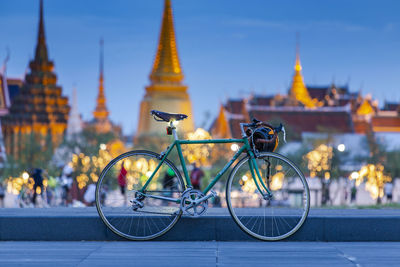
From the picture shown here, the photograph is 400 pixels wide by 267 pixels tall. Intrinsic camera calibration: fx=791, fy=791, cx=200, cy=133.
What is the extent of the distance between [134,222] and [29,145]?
52.3m

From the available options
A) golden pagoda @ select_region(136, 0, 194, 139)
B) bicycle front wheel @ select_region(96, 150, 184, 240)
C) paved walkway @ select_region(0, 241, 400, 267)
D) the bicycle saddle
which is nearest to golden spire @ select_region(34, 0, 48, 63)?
golden pagoda @ select_region(136, 0, 194, 139)

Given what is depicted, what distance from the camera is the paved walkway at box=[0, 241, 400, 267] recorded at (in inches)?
190

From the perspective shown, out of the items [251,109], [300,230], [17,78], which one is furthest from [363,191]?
[17,78]

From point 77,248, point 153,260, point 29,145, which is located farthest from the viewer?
point 29,145

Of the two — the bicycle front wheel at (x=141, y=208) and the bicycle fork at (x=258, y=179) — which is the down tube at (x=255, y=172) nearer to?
the bicycle fork at (x=258, y=179)

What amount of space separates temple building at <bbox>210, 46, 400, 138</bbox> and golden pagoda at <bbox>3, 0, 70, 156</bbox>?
791 inches

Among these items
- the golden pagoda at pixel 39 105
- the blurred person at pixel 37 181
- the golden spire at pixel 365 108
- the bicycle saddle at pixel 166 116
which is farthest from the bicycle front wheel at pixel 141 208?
the golden spire at pixel 365 108

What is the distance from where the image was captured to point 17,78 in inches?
4070

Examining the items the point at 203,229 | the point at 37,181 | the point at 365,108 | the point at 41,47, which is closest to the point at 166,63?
the point at 41,47

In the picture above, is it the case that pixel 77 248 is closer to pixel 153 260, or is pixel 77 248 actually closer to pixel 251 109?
pixel 153 260

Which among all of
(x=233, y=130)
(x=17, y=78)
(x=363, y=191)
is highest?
(x=17, y=78)

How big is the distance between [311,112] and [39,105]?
34338 millimetres

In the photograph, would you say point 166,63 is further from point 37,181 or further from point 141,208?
point 141,208

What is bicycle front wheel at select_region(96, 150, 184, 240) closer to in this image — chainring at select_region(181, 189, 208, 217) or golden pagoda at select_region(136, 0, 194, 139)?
chainring at select_region(181, 189, 208, 217)
